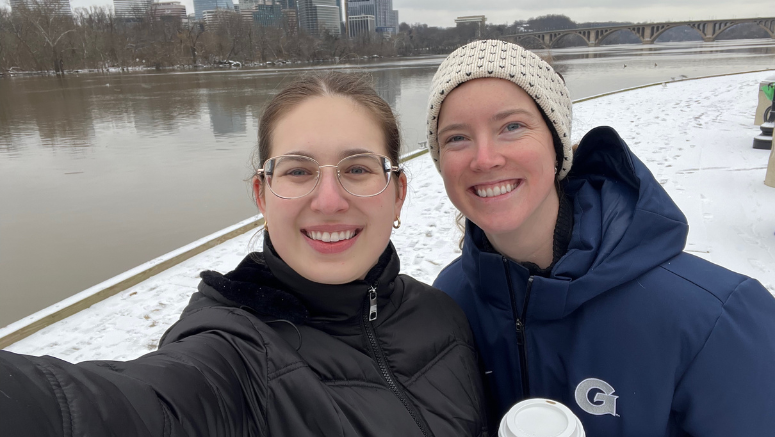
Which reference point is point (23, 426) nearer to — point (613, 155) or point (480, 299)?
point (480, 299)

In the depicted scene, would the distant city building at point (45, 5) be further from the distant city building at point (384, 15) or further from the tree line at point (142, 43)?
the distant city building at point (384, 15)

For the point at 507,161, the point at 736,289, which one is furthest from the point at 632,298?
the point at 507,161

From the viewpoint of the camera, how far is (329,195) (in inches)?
51.6

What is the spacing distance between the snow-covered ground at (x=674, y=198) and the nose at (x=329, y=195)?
→ 50.4 inches

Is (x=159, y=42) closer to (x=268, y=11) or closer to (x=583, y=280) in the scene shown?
→ (x=268, y=11)

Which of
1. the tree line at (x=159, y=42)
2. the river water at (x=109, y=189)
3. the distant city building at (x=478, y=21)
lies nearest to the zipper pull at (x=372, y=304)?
the river water at (x=109, y=189)

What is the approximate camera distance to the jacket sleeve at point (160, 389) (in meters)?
0.71

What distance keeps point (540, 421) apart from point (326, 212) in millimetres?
789

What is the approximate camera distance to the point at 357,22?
130m

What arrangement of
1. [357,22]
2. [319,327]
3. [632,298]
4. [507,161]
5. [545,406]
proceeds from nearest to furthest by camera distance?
[545,406]
[319,327]
[632,298]
[507,161]
[357,22]

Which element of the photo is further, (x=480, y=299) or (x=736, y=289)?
(x=480, y=299)

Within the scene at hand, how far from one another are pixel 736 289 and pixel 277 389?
1.34 m

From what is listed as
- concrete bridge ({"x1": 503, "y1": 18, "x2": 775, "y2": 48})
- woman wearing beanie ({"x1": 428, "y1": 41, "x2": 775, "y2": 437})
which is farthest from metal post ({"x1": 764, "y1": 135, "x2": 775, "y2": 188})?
concrete bridge ({"x1": 503, "y1": 18, "x2": 775, "y2": 48})

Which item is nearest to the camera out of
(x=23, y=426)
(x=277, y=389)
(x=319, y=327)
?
(x=23, y=426)
